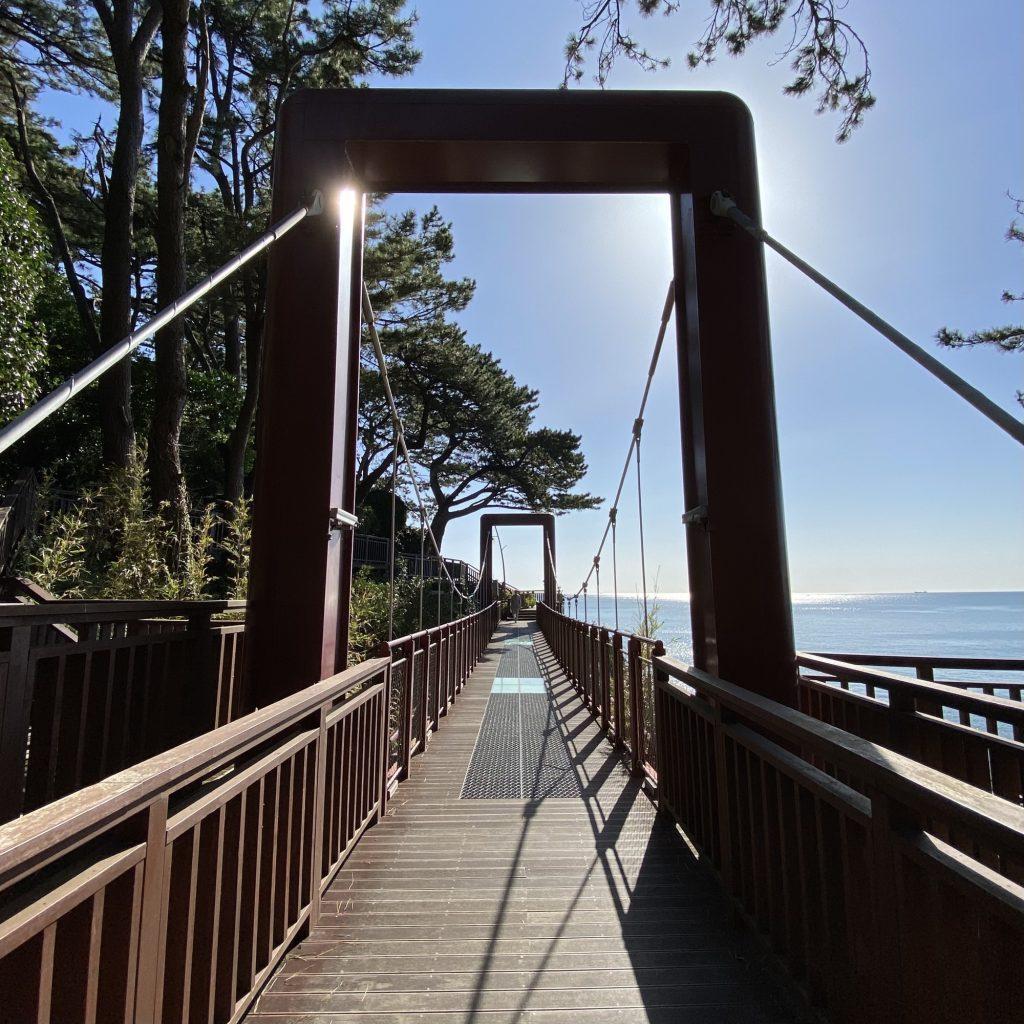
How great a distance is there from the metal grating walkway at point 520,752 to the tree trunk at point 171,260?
3303 millimetres

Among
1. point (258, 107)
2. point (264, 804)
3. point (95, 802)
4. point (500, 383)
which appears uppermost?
point (258, 107)

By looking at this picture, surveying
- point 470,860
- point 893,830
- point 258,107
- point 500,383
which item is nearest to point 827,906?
point 893,830

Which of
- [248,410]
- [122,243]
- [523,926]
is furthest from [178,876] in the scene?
[248,410]

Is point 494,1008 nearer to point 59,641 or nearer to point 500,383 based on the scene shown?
point 59,641

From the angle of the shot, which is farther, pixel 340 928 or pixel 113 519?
pixel 113 519

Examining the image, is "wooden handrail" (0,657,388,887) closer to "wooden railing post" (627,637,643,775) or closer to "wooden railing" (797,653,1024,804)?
"wooden railing" (797,653,1024,804)

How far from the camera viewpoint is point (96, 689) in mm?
2176

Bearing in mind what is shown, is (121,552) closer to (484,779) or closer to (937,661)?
(484,779)

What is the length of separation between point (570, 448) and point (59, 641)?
15942mm

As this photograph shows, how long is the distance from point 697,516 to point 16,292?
6.50m

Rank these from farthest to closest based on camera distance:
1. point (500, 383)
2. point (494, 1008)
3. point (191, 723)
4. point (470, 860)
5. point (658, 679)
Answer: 1. point (500, 383)
2. point (658, 679)
3. point (191, 723)
4. point (470, 860)
5. point (494, 1008)

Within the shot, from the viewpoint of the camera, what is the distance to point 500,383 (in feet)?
56.3

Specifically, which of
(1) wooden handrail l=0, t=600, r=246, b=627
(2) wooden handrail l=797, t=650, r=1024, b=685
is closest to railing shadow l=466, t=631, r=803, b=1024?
(2) wooden handrail l=797, t=650, r=1024, b=685

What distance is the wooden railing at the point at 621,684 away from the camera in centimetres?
344
